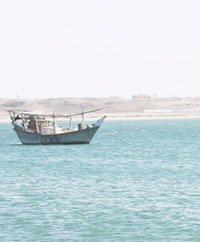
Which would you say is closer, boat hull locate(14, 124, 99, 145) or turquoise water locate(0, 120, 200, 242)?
turquoise water locate(0, 120, 200, 242)

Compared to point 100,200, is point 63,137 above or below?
below

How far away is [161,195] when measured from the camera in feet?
96.0

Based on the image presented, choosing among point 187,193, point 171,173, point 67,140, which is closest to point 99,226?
point 187,193

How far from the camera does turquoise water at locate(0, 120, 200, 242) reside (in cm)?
2238

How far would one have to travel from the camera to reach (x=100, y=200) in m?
28.1

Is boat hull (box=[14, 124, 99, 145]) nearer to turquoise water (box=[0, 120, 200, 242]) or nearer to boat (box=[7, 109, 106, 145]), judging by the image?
boat (box=[7, 109, 106, 145])

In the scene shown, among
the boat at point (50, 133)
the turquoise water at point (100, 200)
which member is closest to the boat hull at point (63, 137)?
the boat at point (50, 133)

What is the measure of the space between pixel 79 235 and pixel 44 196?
7.53 m

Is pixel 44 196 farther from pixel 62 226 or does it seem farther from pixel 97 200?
pixel 62 226

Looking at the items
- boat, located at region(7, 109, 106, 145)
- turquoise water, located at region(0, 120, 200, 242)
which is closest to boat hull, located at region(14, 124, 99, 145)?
boat, located at region(7, 109, 106, 145)

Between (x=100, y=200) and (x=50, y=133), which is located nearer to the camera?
(x=100, y=200)

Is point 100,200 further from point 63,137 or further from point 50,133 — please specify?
point 50,133

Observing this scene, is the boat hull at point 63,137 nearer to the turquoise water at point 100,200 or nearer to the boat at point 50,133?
the boat at point 50,133

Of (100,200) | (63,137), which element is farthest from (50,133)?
(100,200)
